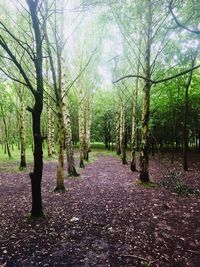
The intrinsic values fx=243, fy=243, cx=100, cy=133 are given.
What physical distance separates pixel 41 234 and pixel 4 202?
14.1 ft

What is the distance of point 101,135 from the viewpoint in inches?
2429

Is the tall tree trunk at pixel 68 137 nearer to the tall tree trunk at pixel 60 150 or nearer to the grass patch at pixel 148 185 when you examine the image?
the tall tree trunk at pixel 60 150

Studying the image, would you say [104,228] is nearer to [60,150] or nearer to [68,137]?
[60,150]

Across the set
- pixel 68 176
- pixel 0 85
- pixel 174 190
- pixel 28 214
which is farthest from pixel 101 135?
pixel 28 214

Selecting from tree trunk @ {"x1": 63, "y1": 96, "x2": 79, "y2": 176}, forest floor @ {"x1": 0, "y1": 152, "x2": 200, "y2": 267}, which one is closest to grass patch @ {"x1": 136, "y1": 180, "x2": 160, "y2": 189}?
forest floor @ {"x1": 0, "y1": 152, "x2": 200, "y2": 267}

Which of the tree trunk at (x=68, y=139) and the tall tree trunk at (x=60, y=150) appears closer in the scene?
the tall tree trunk at (x=60, y=150)

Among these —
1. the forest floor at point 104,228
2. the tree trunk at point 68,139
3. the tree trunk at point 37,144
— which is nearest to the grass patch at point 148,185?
the forest floor at point 104,228

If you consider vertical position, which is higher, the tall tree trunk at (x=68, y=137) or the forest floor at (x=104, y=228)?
the tall tree trunk at (x=68, y=137)

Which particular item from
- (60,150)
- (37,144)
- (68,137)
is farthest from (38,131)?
(68,137)

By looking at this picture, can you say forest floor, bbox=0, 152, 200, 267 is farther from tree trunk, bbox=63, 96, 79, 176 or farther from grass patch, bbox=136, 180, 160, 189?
tree trunk, bbox=63, 96, 79, 176

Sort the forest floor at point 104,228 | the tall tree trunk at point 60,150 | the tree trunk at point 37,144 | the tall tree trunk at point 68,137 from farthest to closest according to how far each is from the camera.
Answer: the tall tree trunk at point 68,137 → the tall tree trunk at point 60,150 → the tree trunk at point 37,144 → the forest floor at point 104,228

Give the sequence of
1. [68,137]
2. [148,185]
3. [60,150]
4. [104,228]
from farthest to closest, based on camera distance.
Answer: [68,137]
[148,185]
[60,150]
[104,228]

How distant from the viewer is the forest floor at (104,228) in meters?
6.03

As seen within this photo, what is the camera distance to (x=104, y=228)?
7918 millimetres
